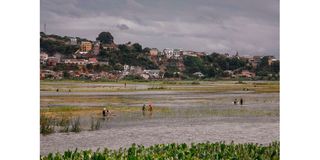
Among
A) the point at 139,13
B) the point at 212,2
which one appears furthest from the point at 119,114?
the point at 212,2

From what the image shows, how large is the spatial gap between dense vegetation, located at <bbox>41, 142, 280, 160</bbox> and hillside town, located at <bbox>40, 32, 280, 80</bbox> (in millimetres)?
441

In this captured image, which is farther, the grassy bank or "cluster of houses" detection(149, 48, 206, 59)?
"cluster of houses" detection(149, 48, 206, 59)

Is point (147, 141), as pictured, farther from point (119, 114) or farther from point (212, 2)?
point (212, 2)

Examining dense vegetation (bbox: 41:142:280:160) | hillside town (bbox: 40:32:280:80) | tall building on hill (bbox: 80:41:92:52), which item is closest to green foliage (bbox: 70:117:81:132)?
dense vegetation (bbox: 41:142:280:160)

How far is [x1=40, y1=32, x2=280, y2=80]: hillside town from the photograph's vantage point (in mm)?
3857

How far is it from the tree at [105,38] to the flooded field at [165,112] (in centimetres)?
27

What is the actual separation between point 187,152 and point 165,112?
29 centimetres

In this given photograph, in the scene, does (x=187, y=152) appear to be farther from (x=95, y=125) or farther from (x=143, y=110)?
(x=95, y=125)

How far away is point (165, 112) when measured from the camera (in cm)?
399

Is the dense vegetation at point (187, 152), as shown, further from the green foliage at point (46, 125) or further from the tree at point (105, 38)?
the tree at point (105, 38)

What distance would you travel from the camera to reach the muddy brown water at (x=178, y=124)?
3855 mm

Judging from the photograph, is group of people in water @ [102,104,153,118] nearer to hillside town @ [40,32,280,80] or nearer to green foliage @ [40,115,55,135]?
hillside town @ [40,32,280,80]

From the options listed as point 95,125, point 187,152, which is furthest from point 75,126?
point 187,152
